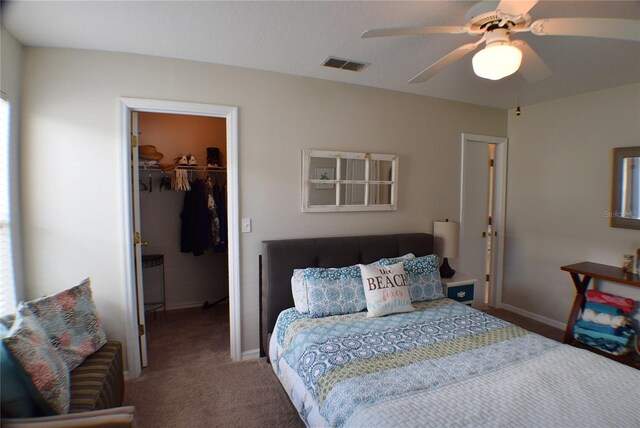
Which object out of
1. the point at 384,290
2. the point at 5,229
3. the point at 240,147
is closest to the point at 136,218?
the point at 5,229

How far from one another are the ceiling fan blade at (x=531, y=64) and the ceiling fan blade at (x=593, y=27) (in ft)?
0.37

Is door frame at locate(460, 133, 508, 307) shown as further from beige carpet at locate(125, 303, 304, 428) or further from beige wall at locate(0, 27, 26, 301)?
beige wall at locate(0, 27, 26, 301)

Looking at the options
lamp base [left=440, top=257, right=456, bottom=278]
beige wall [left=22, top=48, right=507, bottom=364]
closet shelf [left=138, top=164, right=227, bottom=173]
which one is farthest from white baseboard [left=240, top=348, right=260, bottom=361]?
closet shelf [left=138, top=164, right=227, bottom=173]

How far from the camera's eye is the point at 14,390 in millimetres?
1244

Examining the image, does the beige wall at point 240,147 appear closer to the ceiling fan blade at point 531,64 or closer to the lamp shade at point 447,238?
the lamp shade at point 447,238

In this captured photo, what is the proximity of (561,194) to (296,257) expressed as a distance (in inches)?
117

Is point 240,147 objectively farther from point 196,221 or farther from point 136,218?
point 196,221

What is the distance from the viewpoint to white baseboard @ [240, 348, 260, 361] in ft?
8.82

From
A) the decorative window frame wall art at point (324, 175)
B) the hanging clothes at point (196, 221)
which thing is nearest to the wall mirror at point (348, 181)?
the decorative window frame wall art at point (324, 175)

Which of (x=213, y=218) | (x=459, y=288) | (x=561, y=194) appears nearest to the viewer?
(x=459, y=288)

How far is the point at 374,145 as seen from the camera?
307cm

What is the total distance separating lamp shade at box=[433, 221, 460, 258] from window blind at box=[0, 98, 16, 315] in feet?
11.5

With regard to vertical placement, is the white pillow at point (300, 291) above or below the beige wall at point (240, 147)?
below

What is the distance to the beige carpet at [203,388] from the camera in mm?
1994
